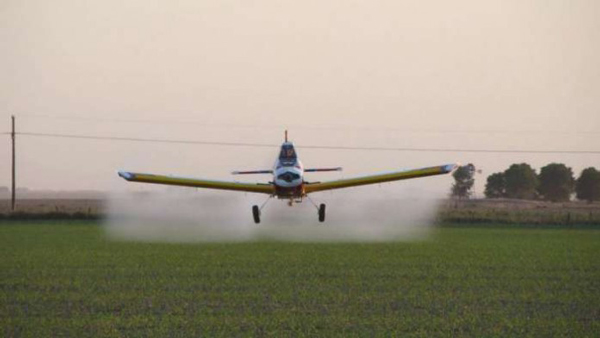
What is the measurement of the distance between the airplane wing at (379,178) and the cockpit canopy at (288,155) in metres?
1.40

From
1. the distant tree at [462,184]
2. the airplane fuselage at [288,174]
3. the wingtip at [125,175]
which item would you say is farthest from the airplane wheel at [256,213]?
the distant tree at [462,184]

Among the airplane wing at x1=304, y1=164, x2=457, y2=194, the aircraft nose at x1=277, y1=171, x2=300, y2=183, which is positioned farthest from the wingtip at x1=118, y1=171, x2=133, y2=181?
the airplane wing at x1=304, y1=164, x2=457, y2=194

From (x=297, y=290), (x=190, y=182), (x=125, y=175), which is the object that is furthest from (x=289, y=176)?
(x=297, y=290)

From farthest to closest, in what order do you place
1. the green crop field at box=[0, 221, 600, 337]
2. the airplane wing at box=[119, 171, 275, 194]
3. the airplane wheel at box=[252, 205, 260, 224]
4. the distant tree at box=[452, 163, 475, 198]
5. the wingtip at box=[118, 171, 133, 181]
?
1. the distant tree at box=[452, 163, 475, 198]
2. the wingtip at box=[118, 171, 133, 181]
3. the airplane wing at box=[119, 171, 275, 194]
4. the airplane wheel at box=[252, 205, 260, 224]
5. the green crop field at box=[0, 221, 600, 337]

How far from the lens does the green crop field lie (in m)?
22.6

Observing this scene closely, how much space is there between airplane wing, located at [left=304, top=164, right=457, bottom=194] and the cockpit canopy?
140 centimetres

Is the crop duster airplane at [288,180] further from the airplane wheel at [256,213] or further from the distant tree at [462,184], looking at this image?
the distant tree at [462,184]

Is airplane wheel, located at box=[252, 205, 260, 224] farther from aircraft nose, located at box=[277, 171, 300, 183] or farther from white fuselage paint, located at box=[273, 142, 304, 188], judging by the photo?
aircraft nose, located at box=[277, 171, 300, 183]

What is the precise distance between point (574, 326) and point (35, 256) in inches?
1090

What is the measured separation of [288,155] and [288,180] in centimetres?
122

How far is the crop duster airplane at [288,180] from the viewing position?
130 feet

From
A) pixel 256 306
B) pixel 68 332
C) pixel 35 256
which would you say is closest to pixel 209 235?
pixel 35 256

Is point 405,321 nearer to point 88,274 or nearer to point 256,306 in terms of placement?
point 256,306

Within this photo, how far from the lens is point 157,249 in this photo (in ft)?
162
